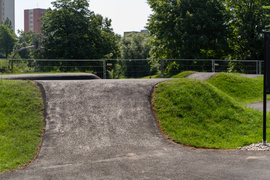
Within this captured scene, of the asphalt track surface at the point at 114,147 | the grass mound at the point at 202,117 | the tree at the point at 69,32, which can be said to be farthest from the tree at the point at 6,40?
the grass mound at the point at 202,117

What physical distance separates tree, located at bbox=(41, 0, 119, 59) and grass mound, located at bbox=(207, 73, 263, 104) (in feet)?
68.6

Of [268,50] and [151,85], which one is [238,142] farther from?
[151,85]

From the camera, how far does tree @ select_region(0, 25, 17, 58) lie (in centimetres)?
10088

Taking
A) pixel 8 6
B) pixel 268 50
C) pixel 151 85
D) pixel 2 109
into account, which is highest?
pixel 8 6

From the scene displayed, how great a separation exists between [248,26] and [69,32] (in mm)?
22050

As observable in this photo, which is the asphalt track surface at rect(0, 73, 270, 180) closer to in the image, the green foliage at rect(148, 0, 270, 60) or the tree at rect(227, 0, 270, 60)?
the green foliage at rect(148, 0, 270, 60)

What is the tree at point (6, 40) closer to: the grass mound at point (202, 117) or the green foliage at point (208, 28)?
the green foliage at point (208, 28)

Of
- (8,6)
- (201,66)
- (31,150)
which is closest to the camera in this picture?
(31,150)

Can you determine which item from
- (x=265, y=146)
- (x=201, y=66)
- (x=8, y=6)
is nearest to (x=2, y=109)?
(x=265, y=146)

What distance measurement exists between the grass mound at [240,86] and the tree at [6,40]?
100 m

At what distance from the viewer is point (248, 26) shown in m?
33.4

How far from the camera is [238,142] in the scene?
8336mm

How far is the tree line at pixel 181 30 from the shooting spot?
104ft

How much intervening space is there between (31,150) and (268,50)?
7.14m
